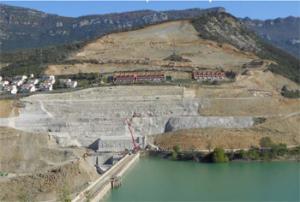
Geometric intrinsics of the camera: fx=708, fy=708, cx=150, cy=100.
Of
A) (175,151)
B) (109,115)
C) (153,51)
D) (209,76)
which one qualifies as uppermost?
(153,51)

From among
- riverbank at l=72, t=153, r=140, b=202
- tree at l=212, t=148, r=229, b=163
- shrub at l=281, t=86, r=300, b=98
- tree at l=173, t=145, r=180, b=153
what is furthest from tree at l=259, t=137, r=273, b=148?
shrub at l=281, t=86, r=300, b=98

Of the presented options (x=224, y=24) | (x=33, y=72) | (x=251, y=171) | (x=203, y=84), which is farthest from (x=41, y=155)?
(x=224, y=24)

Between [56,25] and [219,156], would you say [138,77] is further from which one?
[56,25]

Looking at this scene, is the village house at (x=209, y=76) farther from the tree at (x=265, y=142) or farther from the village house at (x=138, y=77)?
the tree at (x=265, y=142)

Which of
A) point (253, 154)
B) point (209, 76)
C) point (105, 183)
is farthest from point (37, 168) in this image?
point (209, 76)

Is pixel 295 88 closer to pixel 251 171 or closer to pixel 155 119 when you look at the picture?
pixel 155 119

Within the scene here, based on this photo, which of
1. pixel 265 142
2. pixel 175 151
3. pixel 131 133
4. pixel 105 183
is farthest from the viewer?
pixel 131 133

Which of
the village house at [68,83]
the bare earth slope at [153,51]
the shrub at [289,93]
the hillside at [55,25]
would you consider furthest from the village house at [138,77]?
the hillside at [55,25]
